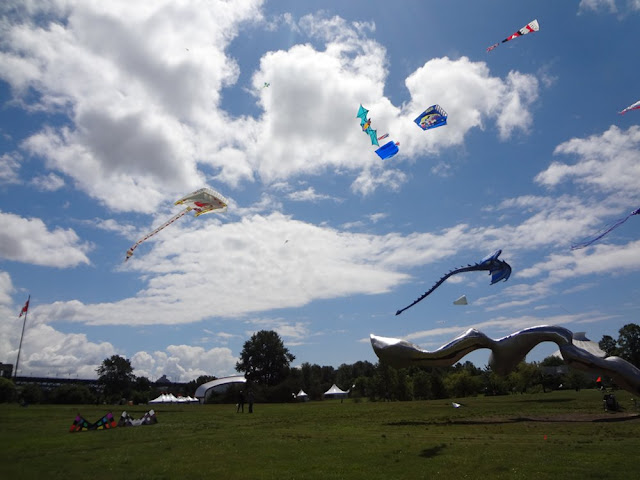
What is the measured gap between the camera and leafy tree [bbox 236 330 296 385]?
90.6 m

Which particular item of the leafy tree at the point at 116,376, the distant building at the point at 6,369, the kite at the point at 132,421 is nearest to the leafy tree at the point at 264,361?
the leafy tree at the point at 116,376

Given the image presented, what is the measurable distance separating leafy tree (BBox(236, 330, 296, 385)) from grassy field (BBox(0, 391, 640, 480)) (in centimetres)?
6687

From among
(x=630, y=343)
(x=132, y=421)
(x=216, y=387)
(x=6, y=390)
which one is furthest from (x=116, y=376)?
(x=630, y=343)

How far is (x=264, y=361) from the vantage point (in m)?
91.1

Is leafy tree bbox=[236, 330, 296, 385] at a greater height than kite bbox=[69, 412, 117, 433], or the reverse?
leafy tree bbox=[236, 330, 296, 385]

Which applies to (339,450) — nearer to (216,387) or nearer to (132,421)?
(132,421)

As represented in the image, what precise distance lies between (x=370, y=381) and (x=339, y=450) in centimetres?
5885

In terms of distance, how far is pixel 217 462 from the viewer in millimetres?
14148

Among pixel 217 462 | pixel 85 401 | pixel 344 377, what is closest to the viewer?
pixel 217 462

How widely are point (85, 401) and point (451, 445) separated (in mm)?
67471

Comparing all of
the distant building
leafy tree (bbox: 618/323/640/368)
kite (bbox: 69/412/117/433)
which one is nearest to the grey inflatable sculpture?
kite (bbox: 69/412/117/433)

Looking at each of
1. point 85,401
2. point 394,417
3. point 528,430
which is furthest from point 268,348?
point 528,430

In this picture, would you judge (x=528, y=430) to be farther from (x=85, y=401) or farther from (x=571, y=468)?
(x=85, y=401)

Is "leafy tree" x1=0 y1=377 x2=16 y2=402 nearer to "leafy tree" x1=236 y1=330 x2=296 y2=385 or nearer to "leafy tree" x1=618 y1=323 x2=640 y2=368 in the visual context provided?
"leafy tree" x1=236 y1=330 x2=296 y2=385
